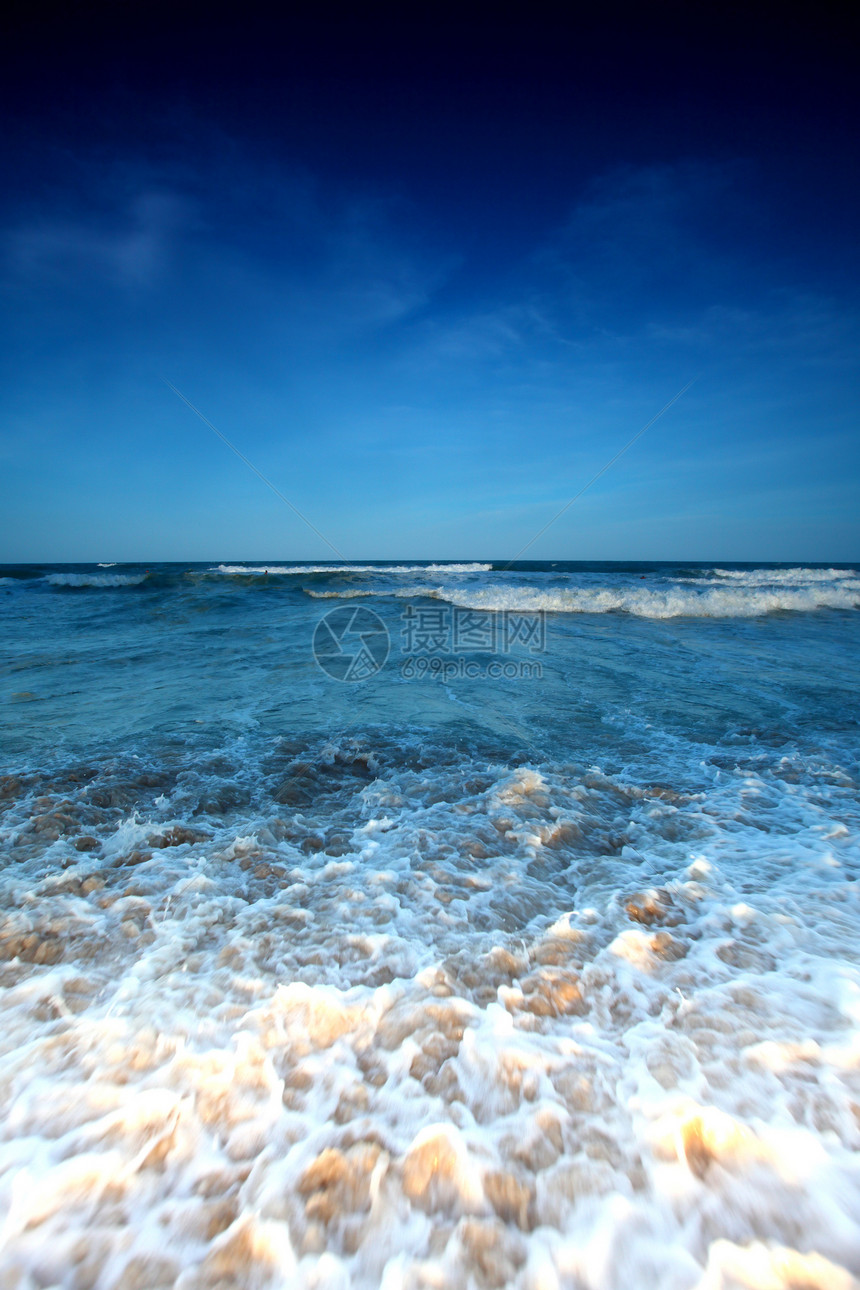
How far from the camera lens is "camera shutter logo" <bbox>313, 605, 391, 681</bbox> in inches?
315

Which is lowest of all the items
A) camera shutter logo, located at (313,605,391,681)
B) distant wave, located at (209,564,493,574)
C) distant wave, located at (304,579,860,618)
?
camera shutter logo, located at (313,605,391,681)

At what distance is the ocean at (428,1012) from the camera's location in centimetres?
126

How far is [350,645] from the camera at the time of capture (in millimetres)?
10117

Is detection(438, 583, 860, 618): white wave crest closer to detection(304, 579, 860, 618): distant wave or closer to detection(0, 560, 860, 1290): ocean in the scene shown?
detection(304, 579, 860, 618): distant wave

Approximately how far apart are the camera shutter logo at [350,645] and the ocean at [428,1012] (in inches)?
120

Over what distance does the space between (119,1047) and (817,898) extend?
9.92 feet

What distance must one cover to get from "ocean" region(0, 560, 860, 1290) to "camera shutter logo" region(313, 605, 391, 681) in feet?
10.0

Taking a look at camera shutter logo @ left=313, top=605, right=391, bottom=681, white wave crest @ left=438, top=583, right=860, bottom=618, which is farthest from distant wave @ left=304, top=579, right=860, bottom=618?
camera shutter logo @ left=313, top=605, right=391, bottom=681

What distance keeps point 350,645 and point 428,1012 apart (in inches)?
333

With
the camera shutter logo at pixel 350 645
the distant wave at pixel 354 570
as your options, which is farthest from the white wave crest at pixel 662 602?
the distant wave at pixel 354 570

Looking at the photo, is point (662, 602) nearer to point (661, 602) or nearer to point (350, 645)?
point (661, 602)

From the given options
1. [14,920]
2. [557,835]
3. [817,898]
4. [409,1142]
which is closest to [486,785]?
[557,835]

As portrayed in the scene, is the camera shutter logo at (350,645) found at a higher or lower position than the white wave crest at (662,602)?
lower

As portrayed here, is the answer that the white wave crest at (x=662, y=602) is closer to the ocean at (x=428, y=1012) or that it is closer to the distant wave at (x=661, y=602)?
the distant wave at (x=661, y=602)
